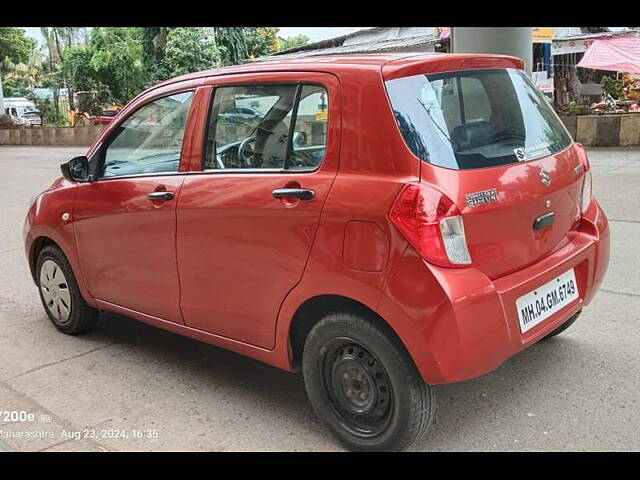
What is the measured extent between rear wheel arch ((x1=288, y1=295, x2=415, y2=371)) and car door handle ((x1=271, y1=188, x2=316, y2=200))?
0.45 m

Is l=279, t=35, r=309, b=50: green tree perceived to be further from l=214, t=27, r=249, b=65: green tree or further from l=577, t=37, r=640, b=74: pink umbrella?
l=577, t=37, r=640, b=74: pink umbrella

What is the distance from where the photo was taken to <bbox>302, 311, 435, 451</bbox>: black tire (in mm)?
2715

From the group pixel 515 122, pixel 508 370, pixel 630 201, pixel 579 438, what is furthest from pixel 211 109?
pixel 630 201

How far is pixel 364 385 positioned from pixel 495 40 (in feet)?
14.6

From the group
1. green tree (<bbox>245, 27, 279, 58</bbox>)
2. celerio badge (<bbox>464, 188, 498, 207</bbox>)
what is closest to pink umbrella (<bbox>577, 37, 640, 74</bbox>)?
celerio badge (<bbox>464, 188, 498, 207</bbox>)

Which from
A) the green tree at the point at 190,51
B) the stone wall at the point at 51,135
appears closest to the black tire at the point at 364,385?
the stone wall at the point at 51,135

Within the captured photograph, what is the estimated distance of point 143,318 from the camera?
3.92 metres

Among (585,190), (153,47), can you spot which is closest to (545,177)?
(585,190)

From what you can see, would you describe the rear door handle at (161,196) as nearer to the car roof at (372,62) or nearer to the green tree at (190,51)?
the car roof at (372,62)

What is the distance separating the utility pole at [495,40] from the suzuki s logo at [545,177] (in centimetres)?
348

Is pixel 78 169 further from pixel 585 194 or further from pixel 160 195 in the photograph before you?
pixel 585 194

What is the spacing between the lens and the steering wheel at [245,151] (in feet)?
10.7

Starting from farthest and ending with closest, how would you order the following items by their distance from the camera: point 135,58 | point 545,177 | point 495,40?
point 135,58 → point 495,40 → point 545,177

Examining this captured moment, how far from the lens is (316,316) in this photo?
3053 millimetres
